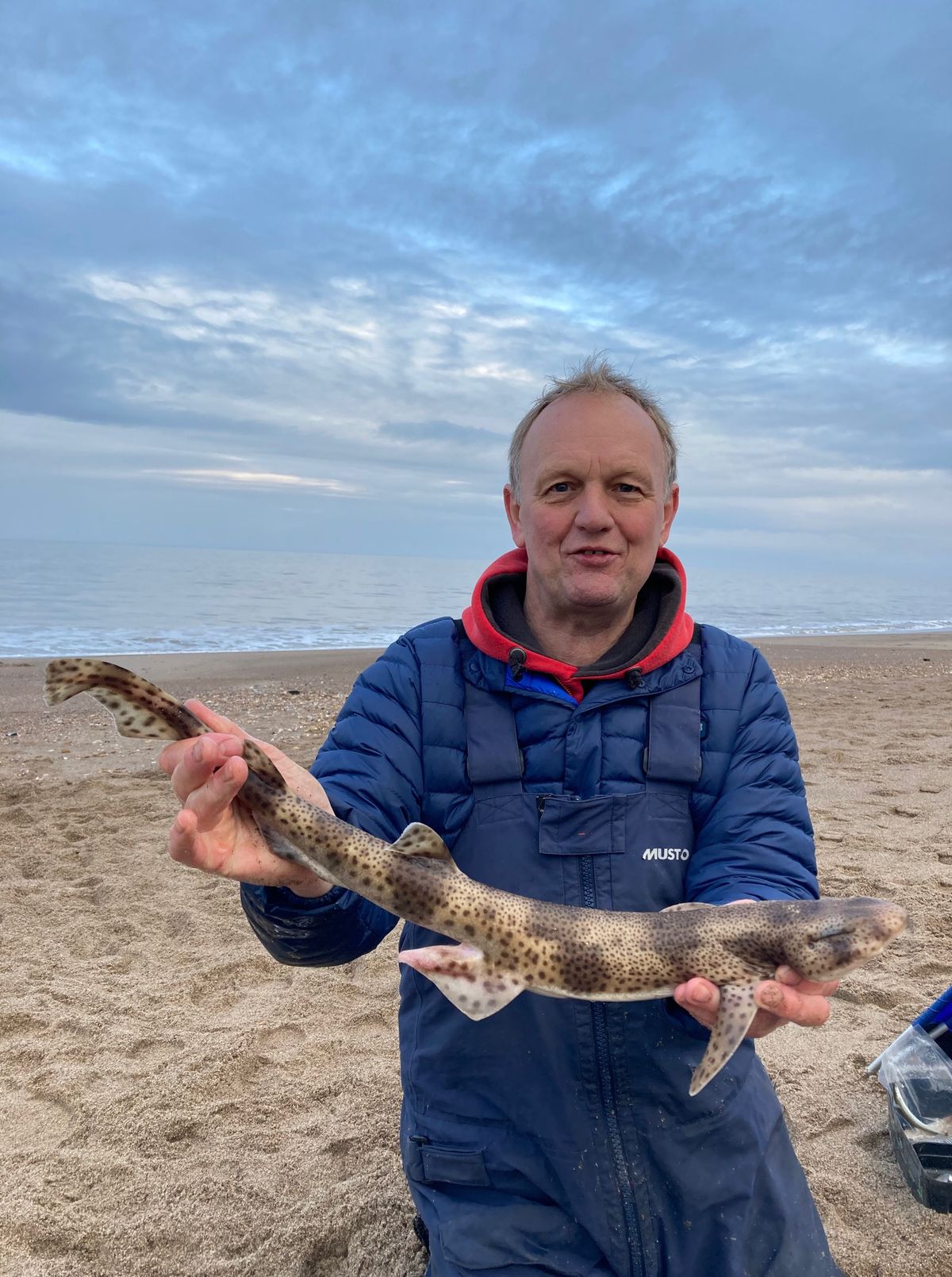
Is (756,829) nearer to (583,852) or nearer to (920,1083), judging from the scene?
(583,852)

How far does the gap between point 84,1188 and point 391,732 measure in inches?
93.2

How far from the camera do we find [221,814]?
2623 millimetres

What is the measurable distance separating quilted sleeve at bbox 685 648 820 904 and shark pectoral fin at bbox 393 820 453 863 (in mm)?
1024

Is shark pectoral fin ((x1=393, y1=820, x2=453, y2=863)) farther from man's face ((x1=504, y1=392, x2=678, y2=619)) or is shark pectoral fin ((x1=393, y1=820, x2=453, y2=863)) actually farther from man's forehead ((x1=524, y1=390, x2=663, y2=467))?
man's forehead ((x1=524, y1=390, x2=663, y2=467))

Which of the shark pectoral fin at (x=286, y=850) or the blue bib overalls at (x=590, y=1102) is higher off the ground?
the shark pectoral fin at (x=286, y=850)

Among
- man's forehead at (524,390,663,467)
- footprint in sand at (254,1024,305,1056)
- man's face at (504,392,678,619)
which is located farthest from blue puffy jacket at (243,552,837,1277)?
footprint in sand at (254,1024,305,1056)

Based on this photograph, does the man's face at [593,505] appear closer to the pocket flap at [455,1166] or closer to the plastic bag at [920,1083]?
the pocket flap at [455,1166]

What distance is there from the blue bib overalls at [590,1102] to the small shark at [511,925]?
0.36 metres

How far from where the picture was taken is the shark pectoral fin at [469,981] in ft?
9.07

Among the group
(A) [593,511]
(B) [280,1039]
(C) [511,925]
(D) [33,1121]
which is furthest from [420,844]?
(D) [33,1121]

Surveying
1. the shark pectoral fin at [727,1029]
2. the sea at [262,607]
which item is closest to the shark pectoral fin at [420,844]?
the shark pectoral fin at [727,1029]

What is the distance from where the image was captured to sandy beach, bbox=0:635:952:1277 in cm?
349

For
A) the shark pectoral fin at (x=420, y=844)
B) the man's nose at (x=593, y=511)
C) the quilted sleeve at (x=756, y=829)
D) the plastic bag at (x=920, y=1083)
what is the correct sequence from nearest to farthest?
1. the shark pectoral fin at (x=420, y=844)
2. the quilted sleeve at (x=756, y=829)
3. the man's nose at (x=593, y=511)
4. the plastic bag at (x=920, y=1083)

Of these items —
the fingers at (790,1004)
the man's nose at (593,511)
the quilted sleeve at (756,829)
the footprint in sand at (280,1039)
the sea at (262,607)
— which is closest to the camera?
the fingers at (790,1004)
